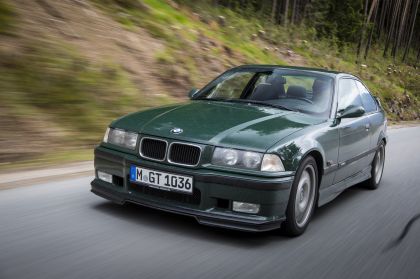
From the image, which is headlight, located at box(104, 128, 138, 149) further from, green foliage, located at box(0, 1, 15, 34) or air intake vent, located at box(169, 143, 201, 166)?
green foliage, located at box(0, 1, 15, 34)

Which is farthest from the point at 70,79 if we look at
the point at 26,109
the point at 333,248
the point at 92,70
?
the point at 333,248

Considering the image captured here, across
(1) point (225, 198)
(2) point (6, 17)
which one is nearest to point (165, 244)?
(1) point (225, 198)

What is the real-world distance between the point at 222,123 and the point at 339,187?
1719mm

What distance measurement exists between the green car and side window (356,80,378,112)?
114 centimetres

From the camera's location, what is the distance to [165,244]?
4039mm

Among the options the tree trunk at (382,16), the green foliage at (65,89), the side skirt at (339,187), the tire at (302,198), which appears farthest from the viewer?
the tree trunk at (382,16)

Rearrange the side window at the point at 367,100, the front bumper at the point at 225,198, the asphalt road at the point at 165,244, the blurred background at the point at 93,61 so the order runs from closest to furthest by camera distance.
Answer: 1. the asphalt road at the point at 165,244
2. the front bumper at the point at 225,198
3. the side window at the point at 367,100
4. the blurred background at the point at 93,61

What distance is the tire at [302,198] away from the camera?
4.43m

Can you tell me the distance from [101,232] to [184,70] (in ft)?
30.9

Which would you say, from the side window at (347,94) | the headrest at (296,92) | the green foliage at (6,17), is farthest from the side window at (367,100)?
the green foliage at (6,17)

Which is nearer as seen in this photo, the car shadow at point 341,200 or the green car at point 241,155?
the green car at point 241,155

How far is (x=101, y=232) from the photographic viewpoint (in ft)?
13.7

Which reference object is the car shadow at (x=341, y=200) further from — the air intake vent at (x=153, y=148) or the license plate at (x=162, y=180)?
the air intake vent at (x=153, y=148)

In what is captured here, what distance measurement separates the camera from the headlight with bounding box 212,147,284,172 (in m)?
4.18
